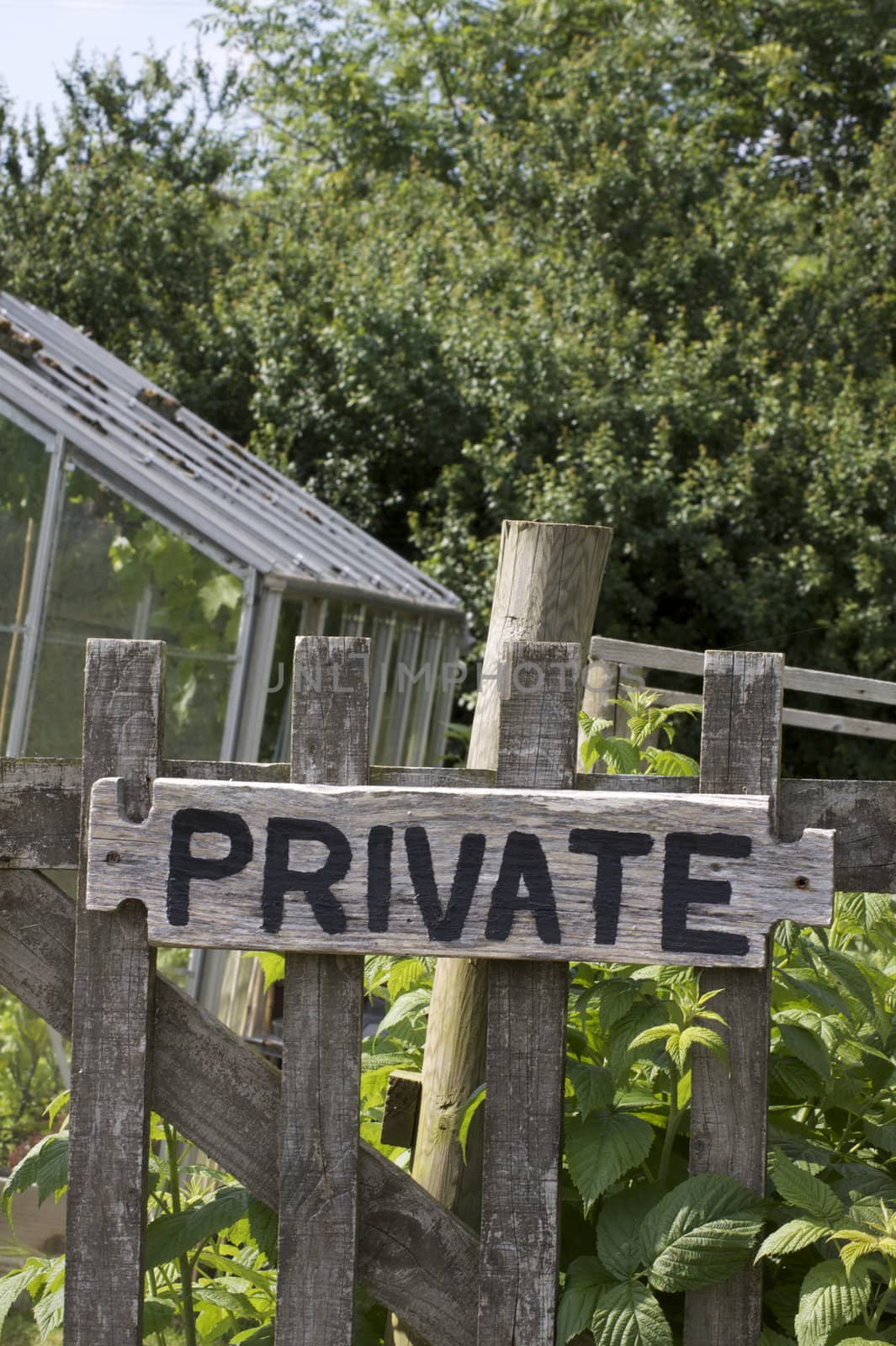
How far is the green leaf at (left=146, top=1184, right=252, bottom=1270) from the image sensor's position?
5.64 feet

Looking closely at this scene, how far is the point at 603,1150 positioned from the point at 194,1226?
534 millimetres

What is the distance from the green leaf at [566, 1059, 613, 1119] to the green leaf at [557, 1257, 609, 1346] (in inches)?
7.1

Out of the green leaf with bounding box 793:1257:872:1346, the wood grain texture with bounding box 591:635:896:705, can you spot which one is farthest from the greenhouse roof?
the green leaf with bounding box 793:1257:872:1346

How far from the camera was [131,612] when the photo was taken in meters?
5.46

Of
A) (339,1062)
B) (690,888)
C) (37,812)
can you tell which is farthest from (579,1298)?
(37,812)

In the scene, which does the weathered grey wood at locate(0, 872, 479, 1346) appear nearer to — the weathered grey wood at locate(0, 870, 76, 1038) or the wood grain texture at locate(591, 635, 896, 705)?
the weathered grey wood at locate(0, 870, 76, 1038)

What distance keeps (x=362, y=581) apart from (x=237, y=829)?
5.75 m

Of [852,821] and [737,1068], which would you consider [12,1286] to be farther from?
[852,821]

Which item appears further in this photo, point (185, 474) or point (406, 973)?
point (185, 474)

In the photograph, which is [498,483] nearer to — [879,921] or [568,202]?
[568,202]

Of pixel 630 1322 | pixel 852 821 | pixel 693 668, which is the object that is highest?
pixel 693 668

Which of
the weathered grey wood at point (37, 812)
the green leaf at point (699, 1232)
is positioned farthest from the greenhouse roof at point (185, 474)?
the green leaf at point (699, 1232)

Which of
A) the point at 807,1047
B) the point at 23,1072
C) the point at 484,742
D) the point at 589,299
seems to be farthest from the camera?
the point at 589,299

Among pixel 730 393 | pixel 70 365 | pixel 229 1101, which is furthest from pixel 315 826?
pixel 730 393
